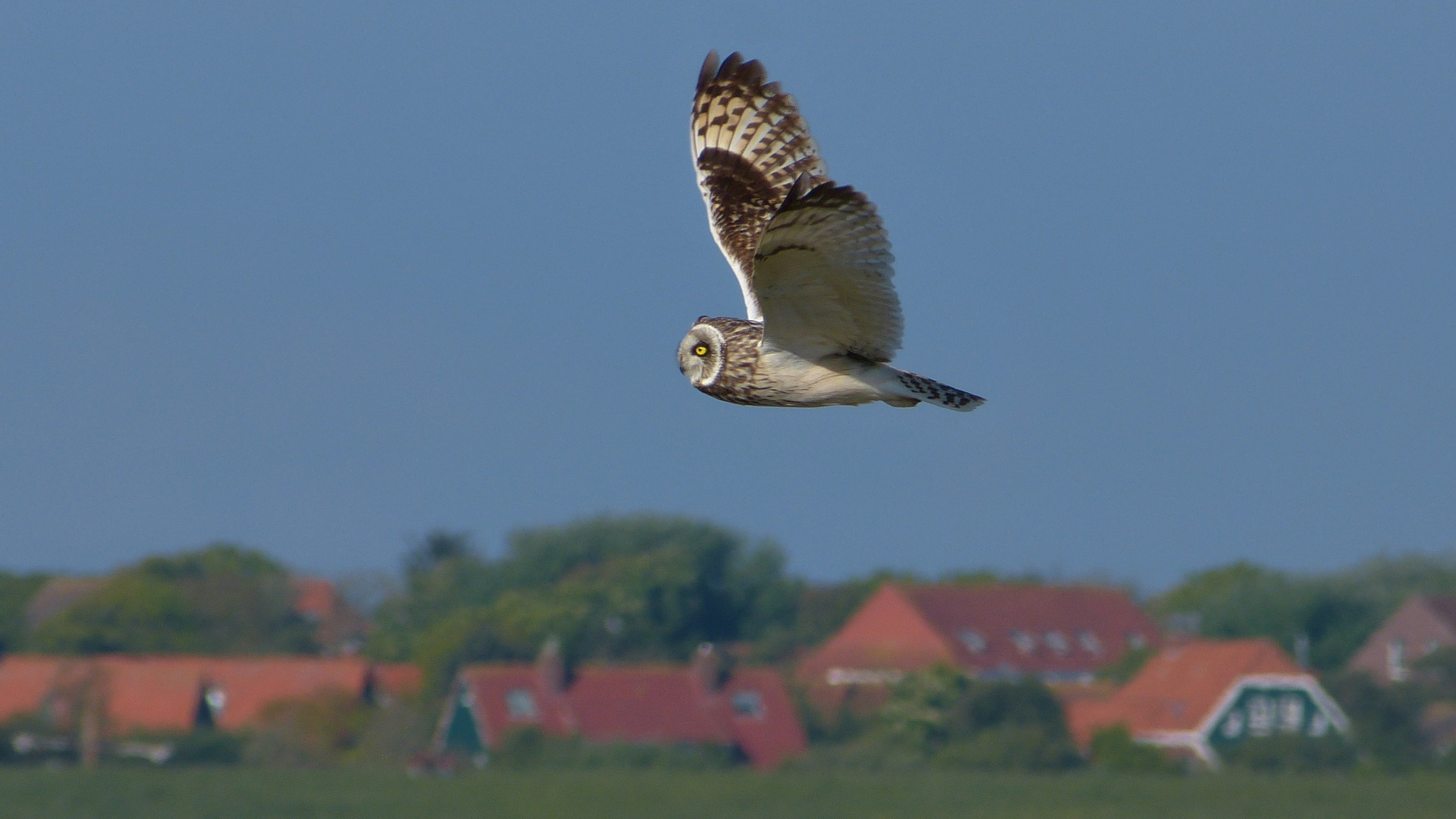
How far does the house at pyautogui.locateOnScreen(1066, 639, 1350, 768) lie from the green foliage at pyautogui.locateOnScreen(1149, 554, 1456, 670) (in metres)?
7.93

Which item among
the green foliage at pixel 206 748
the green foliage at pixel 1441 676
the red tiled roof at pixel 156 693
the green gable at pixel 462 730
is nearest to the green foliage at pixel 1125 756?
the green foliage at pixel 1441 676

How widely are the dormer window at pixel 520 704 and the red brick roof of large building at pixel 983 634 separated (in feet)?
29.4

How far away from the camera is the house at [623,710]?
148ft

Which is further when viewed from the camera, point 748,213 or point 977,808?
point 977,808

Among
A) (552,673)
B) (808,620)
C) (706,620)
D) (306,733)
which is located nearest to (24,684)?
(306,733)

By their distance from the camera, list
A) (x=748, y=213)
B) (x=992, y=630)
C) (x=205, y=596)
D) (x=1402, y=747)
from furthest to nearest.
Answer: (x=992, y=630)
(x=205, y=596)
(x=1402, y=747)
(x=748, y=213)

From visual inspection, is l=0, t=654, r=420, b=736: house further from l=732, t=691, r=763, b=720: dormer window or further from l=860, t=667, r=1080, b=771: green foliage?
l=860, t=667, r=1080, b=771: green foliage

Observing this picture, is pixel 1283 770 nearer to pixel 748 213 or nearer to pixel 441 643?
pixel 441 643

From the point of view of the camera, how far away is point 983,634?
55.6 m

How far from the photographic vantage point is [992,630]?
55812 mm

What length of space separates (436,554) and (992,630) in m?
31.1

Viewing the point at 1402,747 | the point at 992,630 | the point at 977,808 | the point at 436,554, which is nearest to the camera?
the point at 977,808

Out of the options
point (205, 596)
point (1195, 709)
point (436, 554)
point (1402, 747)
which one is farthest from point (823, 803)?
point (436, 554)

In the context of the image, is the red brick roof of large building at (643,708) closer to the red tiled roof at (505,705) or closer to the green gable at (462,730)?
the red tiled roof at (505,705)
